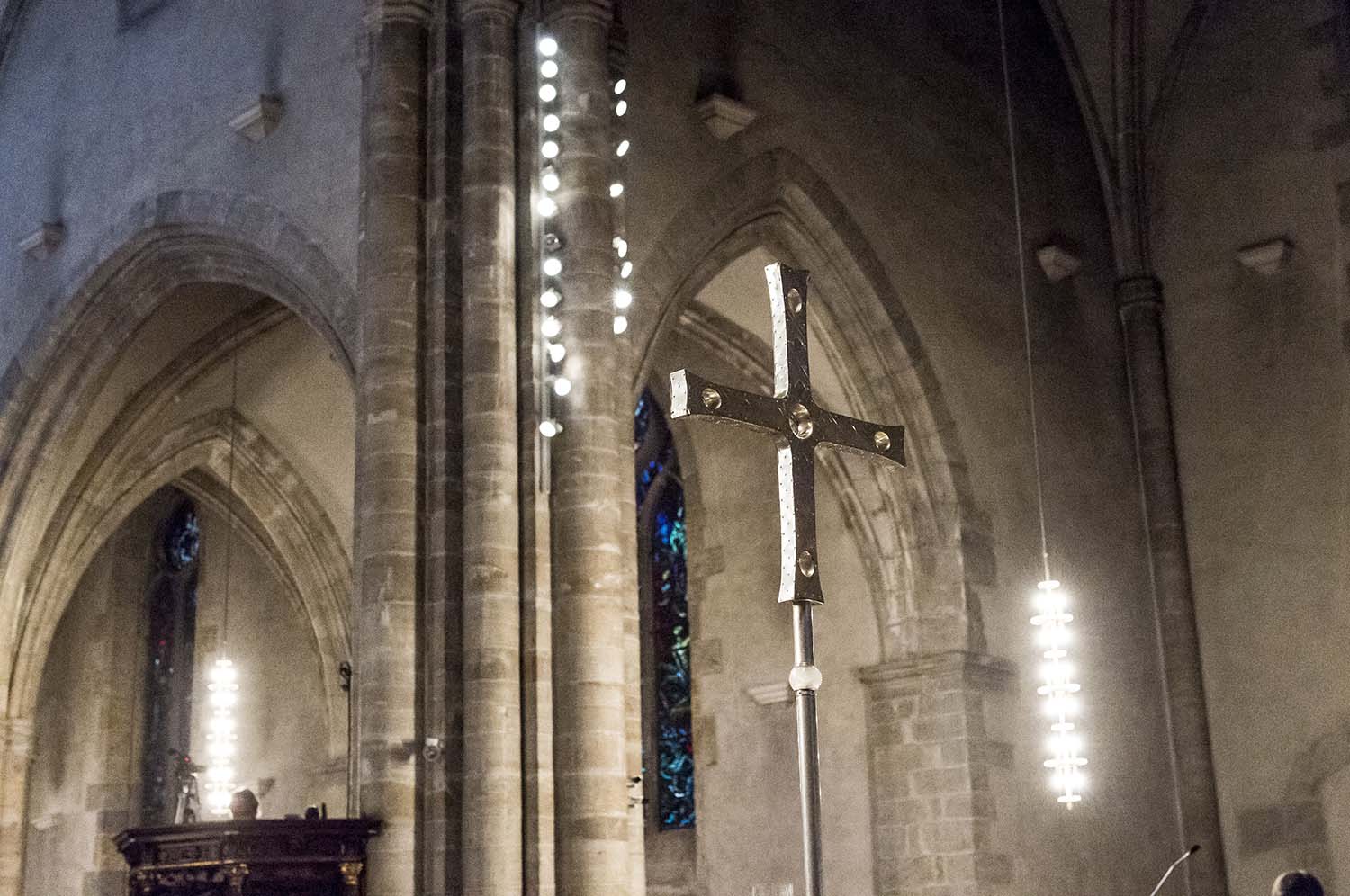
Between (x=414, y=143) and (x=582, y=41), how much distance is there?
1.10 meters

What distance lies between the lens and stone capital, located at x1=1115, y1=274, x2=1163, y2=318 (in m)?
14.8

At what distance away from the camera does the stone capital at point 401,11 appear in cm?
1042

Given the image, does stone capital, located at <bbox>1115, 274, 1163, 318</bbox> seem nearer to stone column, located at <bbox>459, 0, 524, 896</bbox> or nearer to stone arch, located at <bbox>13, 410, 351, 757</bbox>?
stone column, located at <bbox>459, 0, 524, 896</bbox>

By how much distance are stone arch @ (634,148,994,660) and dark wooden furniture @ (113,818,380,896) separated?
16.3 feet

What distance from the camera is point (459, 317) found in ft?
32.8

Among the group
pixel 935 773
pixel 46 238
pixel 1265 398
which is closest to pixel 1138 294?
pixel 1265 398

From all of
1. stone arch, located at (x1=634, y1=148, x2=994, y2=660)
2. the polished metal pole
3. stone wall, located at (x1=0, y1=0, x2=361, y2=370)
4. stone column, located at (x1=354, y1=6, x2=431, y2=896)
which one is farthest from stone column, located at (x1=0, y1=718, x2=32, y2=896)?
the polished metal pole

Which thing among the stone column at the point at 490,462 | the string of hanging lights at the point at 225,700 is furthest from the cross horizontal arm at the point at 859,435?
the string of hanging lights at the point at 225,700

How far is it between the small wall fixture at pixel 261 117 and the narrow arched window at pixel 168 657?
285 inches

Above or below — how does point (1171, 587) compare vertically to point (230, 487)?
below

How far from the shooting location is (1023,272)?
14234mm

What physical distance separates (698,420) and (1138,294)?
5400 mm

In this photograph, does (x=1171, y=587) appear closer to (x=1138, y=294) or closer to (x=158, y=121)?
(x=1138, y=294)

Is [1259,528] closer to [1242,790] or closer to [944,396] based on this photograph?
[1242,790]
